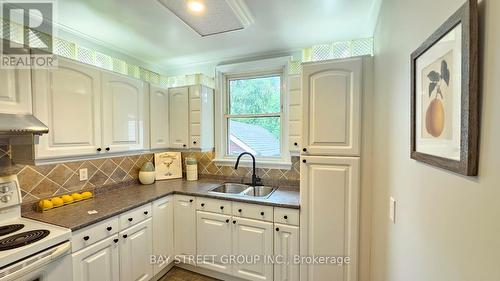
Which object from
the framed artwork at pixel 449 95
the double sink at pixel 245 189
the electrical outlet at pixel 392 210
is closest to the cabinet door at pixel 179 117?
the double sink at pixel 245 189

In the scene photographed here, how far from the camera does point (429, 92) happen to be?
762 millimetres

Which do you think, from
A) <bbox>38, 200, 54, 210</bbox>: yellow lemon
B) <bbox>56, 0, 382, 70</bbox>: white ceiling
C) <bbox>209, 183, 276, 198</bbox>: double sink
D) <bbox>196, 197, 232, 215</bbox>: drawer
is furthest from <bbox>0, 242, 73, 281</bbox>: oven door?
<bbox>56, 0, 382, 70</bbox>: white ceiling

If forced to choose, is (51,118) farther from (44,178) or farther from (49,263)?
(49,263)

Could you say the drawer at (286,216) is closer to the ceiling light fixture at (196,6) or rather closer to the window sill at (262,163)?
the window sill at (262,163)

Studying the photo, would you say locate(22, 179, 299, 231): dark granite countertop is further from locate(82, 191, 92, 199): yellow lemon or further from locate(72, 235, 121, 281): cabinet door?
locate(72, 235, 121, 281): cabinet door

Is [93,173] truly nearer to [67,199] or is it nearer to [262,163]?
[67,199]

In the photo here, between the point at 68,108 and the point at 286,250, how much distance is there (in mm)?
2129

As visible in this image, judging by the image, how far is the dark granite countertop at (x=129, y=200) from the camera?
1616mm

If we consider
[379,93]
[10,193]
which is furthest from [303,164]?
[10,193]

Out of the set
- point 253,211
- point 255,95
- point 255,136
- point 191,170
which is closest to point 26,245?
point 253,211

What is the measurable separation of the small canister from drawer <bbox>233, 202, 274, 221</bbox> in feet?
3.07

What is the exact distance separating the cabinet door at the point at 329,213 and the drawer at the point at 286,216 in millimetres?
52

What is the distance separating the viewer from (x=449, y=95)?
0.62 m

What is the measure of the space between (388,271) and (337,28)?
1.89m
